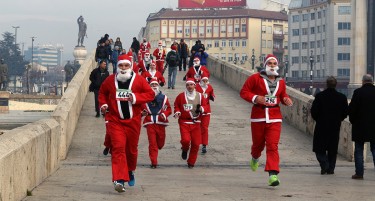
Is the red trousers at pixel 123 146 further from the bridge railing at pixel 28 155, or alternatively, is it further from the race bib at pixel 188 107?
the race bib at pixel 188 107

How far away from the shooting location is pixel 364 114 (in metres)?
14.6

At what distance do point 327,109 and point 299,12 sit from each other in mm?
164161

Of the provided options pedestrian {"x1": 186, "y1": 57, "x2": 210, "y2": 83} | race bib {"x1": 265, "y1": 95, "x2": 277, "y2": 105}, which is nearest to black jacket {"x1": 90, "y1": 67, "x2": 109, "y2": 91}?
pedestrian {"x1": 186, "y1": 57, "x2": 210, "y2": 83}

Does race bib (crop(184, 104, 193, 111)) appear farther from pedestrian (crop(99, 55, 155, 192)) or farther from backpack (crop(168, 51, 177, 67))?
backpack (crop(168, 51, 177, 67))

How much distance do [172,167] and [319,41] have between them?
501ft

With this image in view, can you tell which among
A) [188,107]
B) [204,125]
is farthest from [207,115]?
[188,107]

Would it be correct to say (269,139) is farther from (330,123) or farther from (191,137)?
(191,137)

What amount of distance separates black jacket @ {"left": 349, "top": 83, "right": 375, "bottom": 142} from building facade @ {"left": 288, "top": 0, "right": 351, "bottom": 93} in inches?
4972

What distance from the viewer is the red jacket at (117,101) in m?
11.9

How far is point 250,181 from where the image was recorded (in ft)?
44.6

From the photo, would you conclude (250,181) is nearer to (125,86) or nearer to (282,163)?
(125,86)

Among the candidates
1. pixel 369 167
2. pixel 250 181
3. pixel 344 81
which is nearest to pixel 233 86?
pixel 369 167

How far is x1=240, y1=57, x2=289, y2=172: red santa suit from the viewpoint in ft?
42.1

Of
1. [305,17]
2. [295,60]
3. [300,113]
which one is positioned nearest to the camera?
[300,113]
